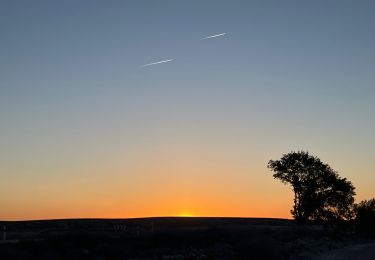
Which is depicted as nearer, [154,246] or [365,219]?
[154,246]

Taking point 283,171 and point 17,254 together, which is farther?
point 283,171

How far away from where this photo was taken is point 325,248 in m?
63.2

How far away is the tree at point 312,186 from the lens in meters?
90.0

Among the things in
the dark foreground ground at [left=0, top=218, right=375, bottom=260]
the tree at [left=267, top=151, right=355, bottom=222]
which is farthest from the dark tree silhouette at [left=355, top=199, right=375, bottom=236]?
the dark foreground ground at [left=0, top=218, right=375, bottom=260]

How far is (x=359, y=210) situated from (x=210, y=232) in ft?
168

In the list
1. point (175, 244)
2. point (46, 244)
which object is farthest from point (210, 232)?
point (46, 244)

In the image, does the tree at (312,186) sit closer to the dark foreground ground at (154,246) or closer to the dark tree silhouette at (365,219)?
the dark tree silhouette at (365,219)

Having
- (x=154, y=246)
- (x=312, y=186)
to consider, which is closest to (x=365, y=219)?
(x=312, y=186)

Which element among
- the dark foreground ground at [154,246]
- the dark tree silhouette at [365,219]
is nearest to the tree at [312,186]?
the dark tree silhouette at [365,219]

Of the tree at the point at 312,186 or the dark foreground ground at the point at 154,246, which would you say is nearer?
the dark foreground ground at the point at 154,246

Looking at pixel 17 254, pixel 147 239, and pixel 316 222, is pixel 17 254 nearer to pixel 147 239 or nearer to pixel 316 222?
pixel 147 239

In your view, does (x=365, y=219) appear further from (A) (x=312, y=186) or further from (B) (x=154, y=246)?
(B) (x=154, y=246)

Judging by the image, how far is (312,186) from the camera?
89.9 meters

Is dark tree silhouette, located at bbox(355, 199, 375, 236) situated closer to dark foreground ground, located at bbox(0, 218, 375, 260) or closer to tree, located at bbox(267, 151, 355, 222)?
tree, located at bbox(267, 151, 355, 222)
